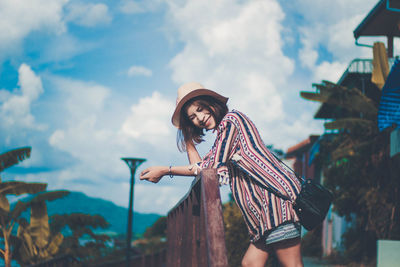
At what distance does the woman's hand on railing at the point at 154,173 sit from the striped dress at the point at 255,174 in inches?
15.3

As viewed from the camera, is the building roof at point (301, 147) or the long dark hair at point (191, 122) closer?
the long dark hair at point (191, 122)

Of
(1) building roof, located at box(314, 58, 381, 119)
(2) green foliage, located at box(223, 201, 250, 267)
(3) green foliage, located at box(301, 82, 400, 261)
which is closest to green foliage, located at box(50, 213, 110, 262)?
(3) green foliage, located at box(301, 82, 400, 261)

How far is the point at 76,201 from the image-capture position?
153875mm

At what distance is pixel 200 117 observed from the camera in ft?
8.82

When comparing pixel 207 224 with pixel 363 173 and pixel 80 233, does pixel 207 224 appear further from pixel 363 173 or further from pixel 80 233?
pixel 80 233

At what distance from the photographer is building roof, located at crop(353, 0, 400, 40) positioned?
16.4m

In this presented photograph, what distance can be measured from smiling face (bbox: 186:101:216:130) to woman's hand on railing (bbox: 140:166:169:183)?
1.08 feet

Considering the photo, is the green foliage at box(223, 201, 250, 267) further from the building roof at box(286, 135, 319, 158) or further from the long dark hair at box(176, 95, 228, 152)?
the building roof at box(286, 135, 319, 158)

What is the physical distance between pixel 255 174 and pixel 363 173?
38.8ft

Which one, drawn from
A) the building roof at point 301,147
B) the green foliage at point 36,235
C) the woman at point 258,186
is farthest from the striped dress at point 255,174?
the building roof at point 301,147

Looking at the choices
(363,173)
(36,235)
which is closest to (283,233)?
(363,173)

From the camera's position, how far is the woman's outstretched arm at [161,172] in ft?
8.58

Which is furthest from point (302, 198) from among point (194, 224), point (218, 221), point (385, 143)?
point (385, 143)

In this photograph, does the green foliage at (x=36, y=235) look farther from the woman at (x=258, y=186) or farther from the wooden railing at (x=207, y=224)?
the woman at (x=258, y=186)
